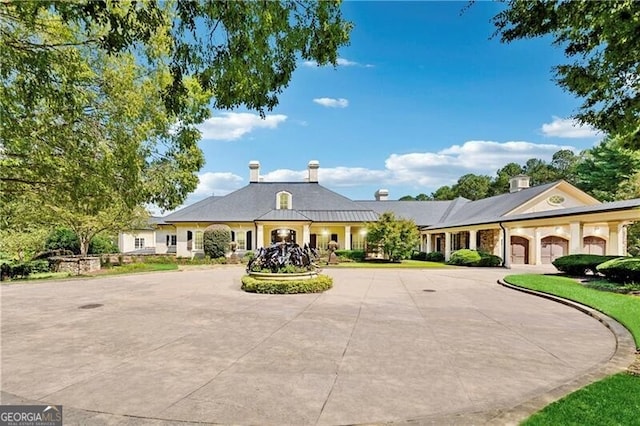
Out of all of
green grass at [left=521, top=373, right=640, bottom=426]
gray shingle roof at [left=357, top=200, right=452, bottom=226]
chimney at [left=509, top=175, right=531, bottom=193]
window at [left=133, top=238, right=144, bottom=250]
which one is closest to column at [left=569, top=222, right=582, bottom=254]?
chimney at [left=509, top=175, right=531, bottom=193]

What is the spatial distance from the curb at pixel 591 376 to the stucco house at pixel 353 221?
1580cm

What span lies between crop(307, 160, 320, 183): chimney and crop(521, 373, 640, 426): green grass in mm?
33014

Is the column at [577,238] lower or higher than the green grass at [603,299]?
higher

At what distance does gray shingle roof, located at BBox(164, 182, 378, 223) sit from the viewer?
31.2m

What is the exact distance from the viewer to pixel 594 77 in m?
5.64

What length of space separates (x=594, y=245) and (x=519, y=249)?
515cm

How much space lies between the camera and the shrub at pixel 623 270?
13.1 meters

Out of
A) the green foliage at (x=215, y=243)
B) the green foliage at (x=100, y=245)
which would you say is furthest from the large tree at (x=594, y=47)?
the green foliage at (x=100, y=245)

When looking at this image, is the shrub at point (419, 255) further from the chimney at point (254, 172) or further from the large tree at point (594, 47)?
the large tree at point (594, 47)

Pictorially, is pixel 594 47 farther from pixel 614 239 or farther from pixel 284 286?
pixel 614 239

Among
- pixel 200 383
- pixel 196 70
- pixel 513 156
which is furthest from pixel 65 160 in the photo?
pixel 513 156

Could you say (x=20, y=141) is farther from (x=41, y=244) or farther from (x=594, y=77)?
(x=41, y=244)

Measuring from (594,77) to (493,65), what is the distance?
8771mm

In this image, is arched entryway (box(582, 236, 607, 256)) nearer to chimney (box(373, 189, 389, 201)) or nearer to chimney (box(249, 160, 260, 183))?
chimney (box(373, 189, 389, 201))
